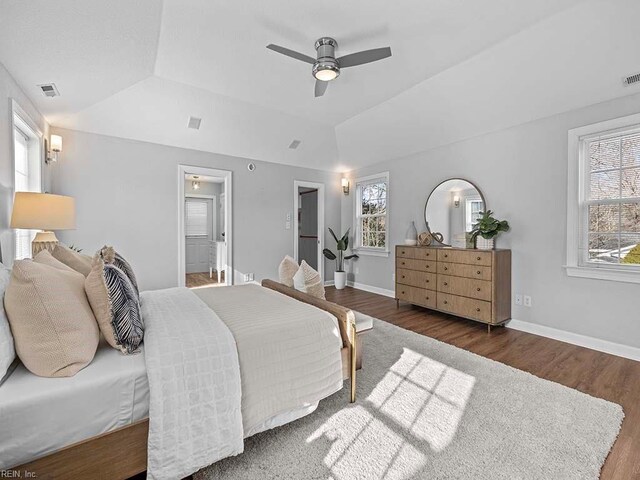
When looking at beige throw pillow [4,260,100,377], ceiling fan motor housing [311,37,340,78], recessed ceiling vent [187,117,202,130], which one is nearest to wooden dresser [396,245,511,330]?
ceiling fan motor housing [311,37,340,78]

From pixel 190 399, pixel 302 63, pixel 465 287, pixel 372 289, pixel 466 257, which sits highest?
pixel 302 63

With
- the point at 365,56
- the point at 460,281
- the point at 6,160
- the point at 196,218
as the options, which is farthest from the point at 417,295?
the point at 196,218

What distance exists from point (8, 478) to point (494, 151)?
15.3 ft

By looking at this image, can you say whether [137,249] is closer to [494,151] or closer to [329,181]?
[329,181]

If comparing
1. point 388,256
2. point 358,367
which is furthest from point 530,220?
point 358,367

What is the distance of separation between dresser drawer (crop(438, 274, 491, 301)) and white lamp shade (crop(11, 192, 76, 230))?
398cm

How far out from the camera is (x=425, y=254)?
4184 millimetres

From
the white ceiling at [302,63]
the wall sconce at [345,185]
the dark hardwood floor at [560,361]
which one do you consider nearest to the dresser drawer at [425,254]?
the dark hardwood floor at [560,361]

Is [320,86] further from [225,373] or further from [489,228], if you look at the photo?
[225,373]

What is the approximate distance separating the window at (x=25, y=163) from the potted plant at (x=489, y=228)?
459 cm

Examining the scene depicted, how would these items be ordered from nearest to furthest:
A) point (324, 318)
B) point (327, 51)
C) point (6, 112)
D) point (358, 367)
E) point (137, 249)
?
point (324, 318) → point (6, 112) → point (358, 367) → point (327, 51) → point (137, 249)

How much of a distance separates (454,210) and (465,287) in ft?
3.76

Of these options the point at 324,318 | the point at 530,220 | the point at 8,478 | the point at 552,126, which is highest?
the point at 552,126

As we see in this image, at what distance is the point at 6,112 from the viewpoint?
2184 millimetres
